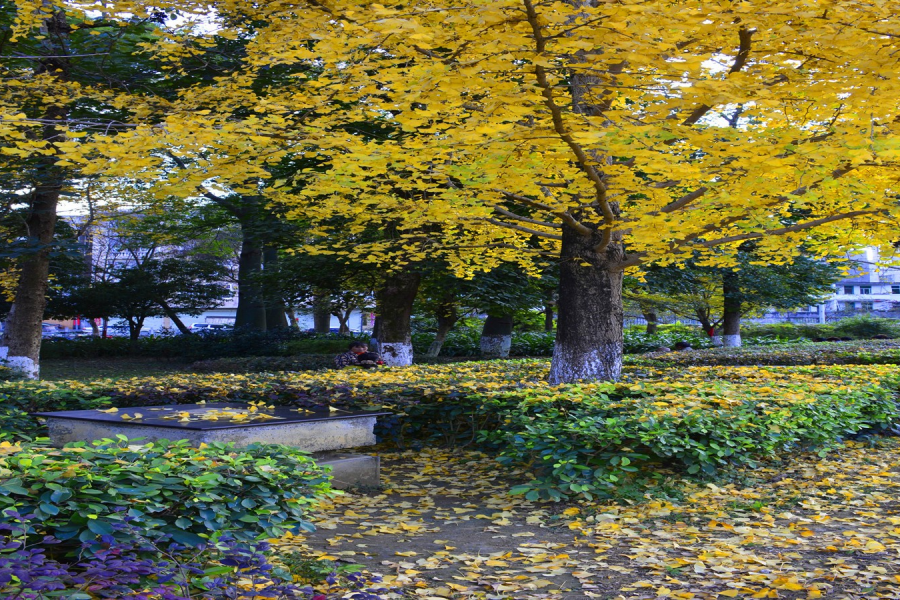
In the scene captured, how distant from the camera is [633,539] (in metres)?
4.50

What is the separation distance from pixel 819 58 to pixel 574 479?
12.3 feet

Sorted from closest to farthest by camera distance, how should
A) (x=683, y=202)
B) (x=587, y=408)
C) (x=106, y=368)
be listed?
(x=587, y=408) < (x=683, y=202) < (x=106, y=368)

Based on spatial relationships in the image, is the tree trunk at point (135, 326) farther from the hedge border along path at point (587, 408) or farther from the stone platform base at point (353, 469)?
the stone platform base at point (353, 469)

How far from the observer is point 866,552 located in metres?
4.13

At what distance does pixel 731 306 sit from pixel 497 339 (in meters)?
7.59

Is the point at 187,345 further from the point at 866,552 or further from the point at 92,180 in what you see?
the point at 866,552

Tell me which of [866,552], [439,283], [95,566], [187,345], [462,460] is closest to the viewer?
[95,566]

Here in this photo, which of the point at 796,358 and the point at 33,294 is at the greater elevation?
the point at 33,294

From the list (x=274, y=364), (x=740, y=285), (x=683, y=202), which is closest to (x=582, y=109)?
(x=683, y=202)

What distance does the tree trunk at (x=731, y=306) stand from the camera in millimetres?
21000

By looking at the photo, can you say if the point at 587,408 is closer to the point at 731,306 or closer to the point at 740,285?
the point at 740,285

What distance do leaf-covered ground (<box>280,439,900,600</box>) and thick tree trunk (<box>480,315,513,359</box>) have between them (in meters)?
13.7

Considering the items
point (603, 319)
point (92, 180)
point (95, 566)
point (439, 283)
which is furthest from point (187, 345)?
point (95, 566)

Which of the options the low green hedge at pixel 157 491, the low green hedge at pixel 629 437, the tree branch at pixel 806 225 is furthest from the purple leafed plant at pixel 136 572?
the tree branch at pixel 806 225
